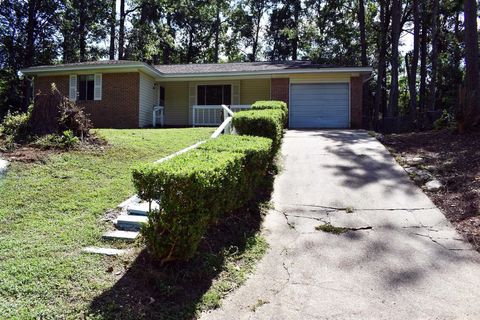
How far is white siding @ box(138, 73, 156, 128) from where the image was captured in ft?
56.9

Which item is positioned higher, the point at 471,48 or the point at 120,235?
the point at 471,48

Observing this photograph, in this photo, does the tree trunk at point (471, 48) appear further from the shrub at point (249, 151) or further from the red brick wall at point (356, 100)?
the shrub at point (249, 151)

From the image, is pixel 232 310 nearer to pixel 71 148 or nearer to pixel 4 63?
pixel 71 148

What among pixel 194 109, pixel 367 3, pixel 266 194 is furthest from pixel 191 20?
pixel 266 194

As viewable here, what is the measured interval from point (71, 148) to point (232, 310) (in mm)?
5570

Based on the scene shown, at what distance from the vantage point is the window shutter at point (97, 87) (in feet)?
57.3

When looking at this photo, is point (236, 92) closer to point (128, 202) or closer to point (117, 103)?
point (117, 103)

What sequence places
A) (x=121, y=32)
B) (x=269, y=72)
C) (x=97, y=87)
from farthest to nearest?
(x=121, y=32)
(x=97, y=87)
(x=269, y=72)

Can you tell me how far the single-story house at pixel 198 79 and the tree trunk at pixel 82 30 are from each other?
11.5m

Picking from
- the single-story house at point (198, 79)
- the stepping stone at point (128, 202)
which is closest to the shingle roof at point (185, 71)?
the single-story house at point (198, 79)

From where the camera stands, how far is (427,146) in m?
10.3

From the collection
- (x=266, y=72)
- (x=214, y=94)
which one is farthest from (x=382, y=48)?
(x=214, y=94)

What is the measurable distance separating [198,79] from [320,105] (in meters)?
5.64

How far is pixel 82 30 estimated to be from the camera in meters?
29.0
